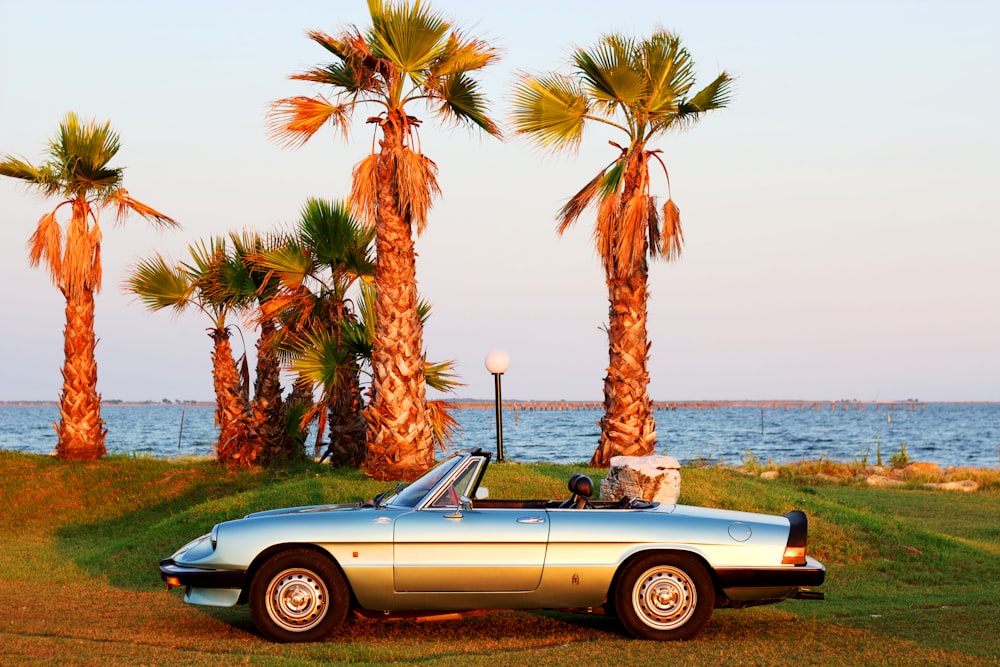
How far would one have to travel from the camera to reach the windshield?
784 centimetres

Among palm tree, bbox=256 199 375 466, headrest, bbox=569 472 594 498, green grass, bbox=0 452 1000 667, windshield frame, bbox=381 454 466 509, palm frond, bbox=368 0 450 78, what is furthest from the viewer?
palm tree, bbox=256 199 375 466

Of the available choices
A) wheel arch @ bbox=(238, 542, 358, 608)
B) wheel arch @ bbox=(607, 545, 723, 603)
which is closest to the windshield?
wheel arch @ bbox=(238, 542, 358, 608)

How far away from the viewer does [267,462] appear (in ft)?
69.0

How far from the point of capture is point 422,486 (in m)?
7.95

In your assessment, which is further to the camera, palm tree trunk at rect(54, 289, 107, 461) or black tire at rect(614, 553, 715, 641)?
palm tree trunk at rect(54, 289, 107, 461)

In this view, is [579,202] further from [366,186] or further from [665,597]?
[665,597]

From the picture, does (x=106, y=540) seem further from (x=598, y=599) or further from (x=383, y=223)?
(x=598, y=599)

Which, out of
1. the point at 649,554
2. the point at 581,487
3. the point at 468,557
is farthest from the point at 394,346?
the point at 649,554

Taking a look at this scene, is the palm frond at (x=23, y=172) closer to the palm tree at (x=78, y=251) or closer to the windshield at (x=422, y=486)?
the palm tree at (x=78, y=251)

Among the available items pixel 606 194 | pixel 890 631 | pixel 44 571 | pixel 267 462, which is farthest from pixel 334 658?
pixel 267 462

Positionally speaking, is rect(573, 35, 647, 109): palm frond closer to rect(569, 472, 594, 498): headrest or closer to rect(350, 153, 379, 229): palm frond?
rect(350, 153, 379, 229): palm frond

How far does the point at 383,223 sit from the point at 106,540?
6.47 metres

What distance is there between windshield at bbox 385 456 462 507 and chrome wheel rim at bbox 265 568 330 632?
85 cm

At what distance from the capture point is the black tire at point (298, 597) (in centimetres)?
749
